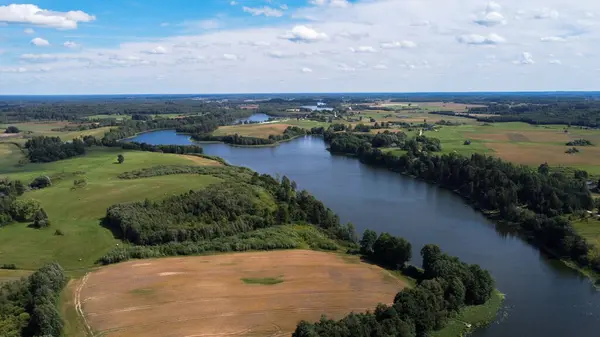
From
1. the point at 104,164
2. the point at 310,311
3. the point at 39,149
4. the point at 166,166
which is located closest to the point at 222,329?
the point at 310,311

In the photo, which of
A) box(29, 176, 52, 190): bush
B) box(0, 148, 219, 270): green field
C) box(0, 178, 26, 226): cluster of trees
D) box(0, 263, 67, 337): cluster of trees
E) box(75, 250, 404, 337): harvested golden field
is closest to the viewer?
box(0, 263, 67, 337): cluster of trees

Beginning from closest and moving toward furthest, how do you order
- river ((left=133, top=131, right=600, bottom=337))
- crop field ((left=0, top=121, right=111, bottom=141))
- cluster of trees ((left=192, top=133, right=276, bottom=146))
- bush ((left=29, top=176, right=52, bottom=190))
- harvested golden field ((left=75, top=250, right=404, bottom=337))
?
harvested golden field ((left=75, top=250, right=404, bottom=337)) → river ((left=133, top=131, right=600, bottom=337)) → bush ((left=29, top=176, right=52, bottom=190)) → cluster of trees ((left=192, top=133, right=276, bottom=146)) → crop field ((left=0, top=121, right=111, bottom=141))

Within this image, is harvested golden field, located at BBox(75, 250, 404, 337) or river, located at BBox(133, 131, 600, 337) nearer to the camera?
harvested golden field, located at BBox(75, 250, 404, 337)

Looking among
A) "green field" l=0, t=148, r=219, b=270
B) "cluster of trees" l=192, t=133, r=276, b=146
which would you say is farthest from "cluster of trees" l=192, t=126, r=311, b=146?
"green field" l=0, t=148, r=219, b=270

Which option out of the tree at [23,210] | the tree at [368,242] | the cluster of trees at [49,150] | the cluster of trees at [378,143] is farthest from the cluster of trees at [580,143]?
the cluster of trees at [49,150]

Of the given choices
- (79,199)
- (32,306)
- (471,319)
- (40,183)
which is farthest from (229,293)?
(40,183)

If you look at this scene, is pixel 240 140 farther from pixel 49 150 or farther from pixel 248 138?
pixel 49 150

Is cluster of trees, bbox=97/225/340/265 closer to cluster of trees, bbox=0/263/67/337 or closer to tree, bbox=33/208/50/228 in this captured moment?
cluster of trees, bbox=0/263/67/337
